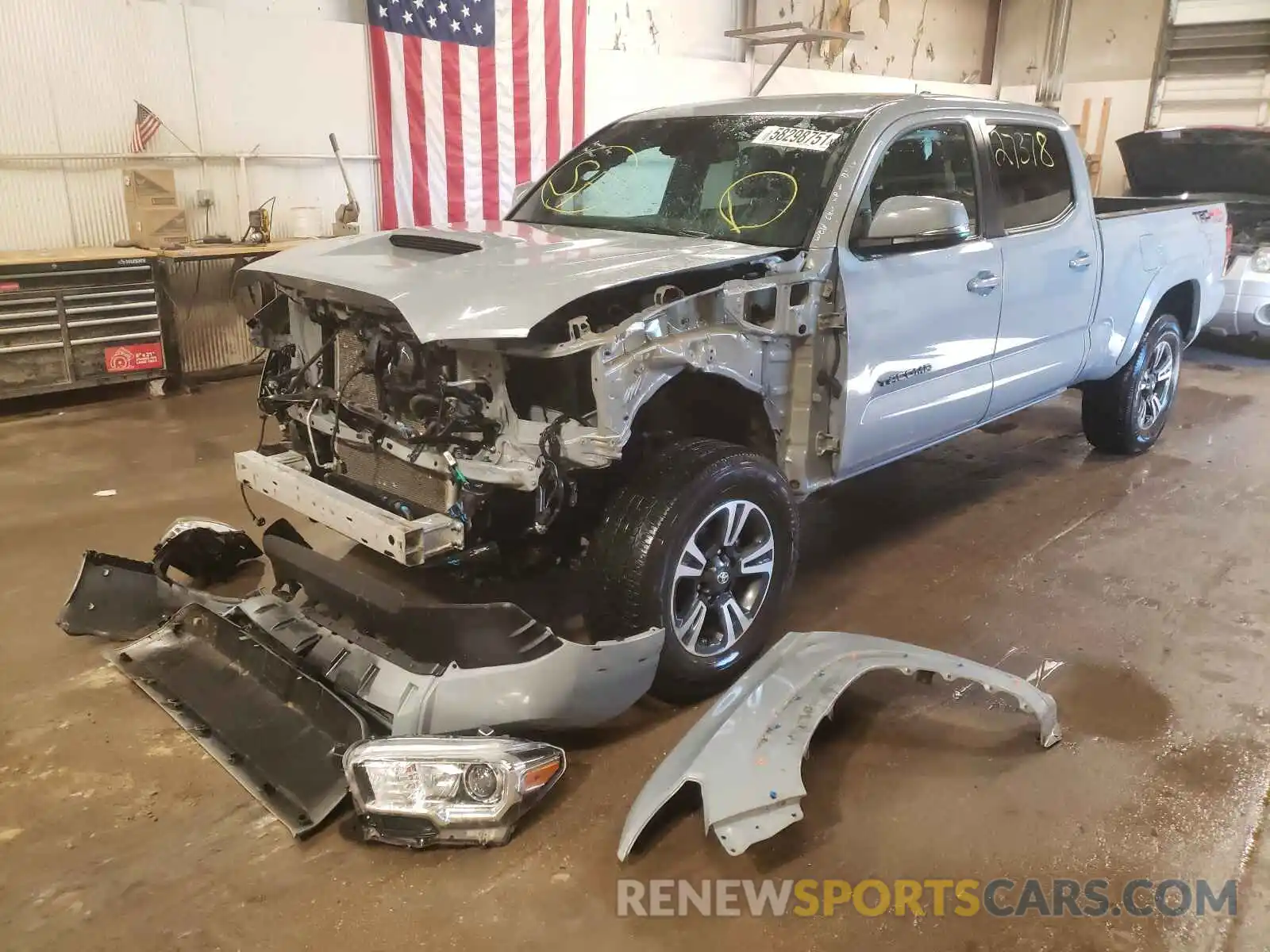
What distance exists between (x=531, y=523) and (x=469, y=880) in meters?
1.03

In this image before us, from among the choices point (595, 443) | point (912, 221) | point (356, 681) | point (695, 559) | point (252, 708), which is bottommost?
point (252, 708)

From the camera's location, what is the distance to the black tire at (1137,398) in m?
5.26

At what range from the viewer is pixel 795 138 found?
3.53m

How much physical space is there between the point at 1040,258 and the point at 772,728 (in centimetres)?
264

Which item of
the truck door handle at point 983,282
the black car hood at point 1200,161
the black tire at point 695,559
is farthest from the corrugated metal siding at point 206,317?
the black car hood at point 1200,161

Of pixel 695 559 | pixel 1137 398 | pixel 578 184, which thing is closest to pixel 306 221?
pixel 578 184

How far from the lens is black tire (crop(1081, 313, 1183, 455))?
17.3 feet

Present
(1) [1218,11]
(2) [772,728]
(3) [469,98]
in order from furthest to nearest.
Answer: (1) [1218,11]
(3) [469,98]
(2) [772,728]

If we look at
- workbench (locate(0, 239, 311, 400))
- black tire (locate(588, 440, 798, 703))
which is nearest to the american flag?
workbench (locate(0, 239, 311, 400))

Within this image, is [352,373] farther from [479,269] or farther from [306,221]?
[306,221]

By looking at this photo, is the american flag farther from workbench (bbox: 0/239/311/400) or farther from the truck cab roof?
the truck cab roof

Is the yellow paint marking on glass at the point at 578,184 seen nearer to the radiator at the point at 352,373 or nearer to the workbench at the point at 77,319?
the radiator at the point at 352,373

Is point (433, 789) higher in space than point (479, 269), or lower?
lower

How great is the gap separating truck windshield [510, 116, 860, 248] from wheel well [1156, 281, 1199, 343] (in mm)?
2972
